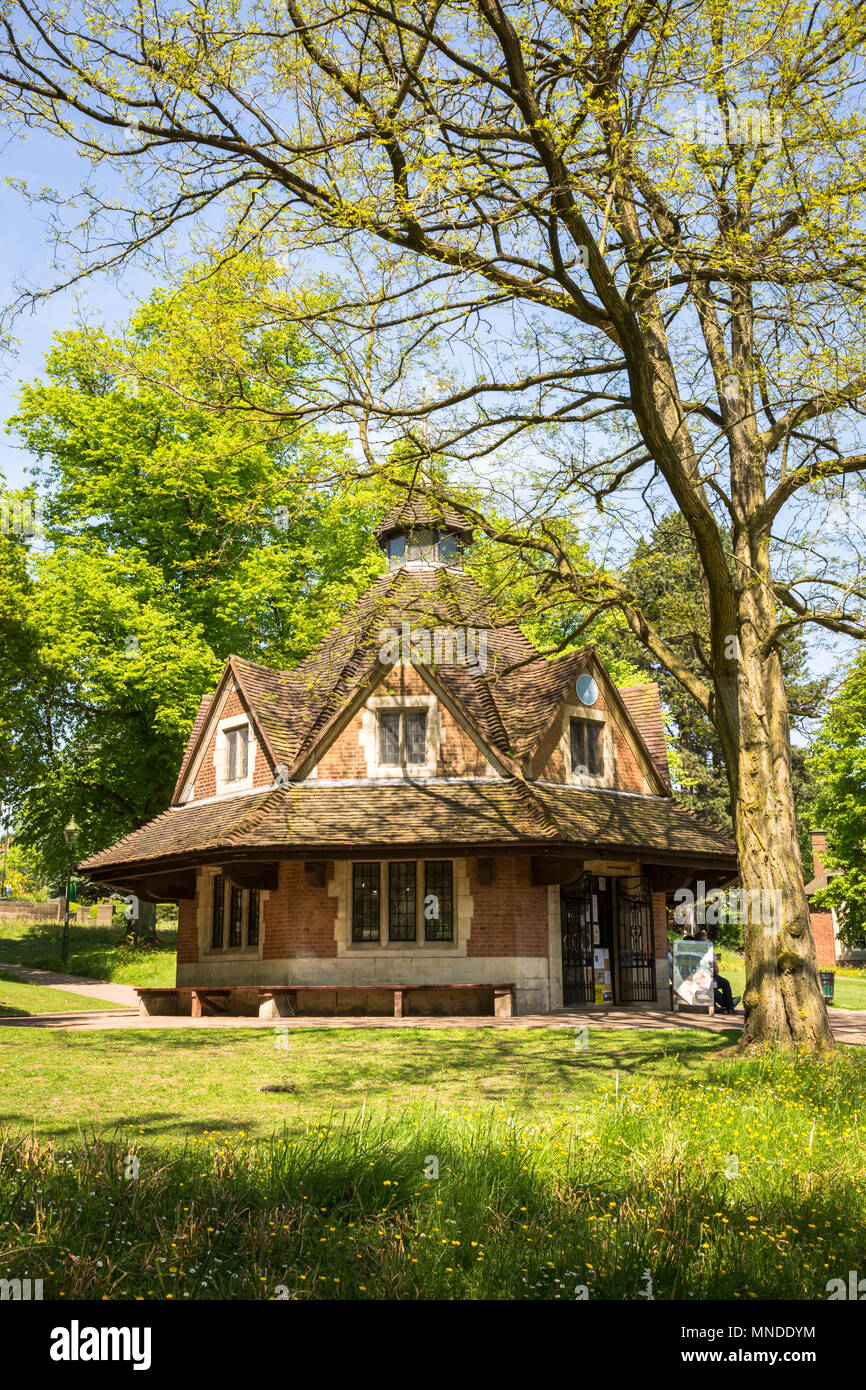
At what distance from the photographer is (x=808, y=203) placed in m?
10.1

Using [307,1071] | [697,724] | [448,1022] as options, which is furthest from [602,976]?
[697,724]

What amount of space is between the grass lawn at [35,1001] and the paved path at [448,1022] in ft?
2.25

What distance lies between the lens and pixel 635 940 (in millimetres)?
23344

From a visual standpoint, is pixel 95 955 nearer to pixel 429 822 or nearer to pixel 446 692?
pixel 446 692

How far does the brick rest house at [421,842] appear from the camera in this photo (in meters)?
19.9

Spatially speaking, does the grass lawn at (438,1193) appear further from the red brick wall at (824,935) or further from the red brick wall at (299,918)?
the red brick wall at (824,935)

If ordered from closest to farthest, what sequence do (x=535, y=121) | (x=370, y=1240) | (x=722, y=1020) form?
(x=370, y=1240)
(x=535, y=121)
(x=722, y=1020)

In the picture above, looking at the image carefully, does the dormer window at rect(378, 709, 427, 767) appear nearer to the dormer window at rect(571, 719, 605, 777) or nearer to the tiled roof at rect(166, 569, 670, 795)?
the tiled roof at rect(166, 569, 670, 795)

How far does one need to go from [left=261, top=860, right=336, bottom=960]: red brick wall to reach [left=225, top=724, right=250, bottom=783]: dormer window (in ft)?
11.6

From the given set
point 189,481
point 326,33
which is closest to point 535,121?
point 326,33

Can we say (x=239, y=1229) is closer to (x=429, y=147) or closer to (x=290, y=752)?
(x=429, y=147)

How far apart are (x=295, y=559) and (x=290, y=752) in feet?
34.9

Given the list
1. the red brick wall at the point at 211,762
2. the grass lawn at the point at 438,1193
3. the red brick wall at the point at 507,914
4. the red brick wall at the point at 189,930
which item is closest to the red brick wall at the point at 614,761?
the red brick wall at the point at 507,914

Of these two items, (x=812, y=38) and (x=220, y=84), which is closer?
(x=220, y=84)
